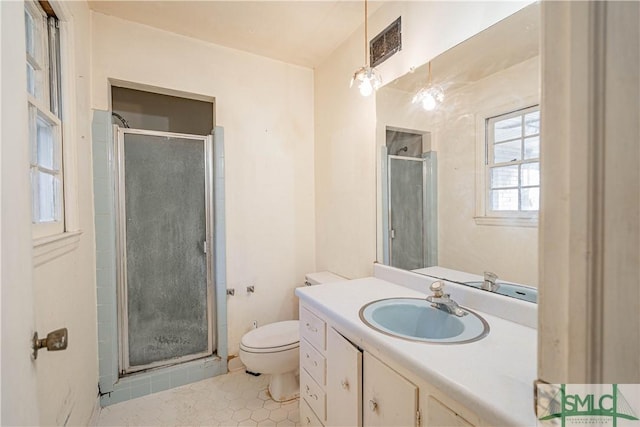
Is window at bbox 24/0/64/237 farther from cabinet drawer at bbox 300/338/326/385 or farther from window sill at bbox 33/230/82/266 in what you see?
cabinet drawer at bbox 300/338/326/385

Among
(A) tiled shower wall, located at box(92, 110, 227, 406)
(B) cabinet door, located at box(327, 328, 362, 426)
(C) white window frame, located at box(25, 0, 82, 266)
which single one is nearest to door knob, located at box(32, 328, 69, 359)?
(C) white window frame, located at box(25, 0, 82, 266)

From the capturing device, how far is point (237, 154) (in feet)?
7.12

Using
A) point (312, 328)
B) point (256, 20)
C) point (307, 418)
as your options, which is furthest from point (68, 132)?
point (307, 418)

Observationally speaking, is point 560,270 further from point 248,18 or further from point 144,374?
point 144,374

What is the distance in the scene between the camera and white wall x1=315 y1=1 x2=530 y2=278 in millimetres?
1332

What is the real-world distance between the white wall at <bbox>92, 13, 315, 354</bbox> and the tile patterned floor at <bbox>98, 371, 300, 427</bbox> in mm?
312

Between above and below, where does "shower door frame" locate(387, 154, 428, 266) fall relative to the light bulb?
below

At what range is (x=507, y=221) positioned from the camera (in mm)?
1160

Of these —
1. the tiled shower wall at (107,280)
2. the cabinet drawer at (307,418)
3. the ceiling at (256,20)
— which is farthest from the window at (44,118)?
the cabinet drawer at (307,418)

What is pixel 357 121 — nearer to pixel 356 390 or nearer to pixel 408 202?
pixel 408 202

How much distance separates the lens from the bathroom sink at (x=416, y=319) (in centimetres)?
112

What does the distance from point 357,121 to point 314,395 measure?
63.3 inches

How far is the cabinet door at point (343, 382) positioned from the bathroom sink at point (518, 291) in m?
0.63

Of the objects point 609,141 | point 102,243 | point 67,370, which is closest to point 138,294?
point 102,243
